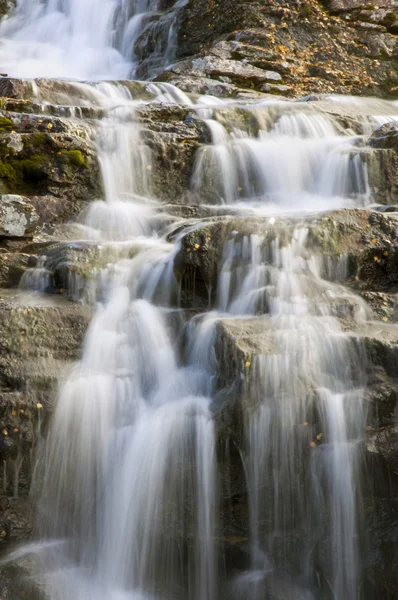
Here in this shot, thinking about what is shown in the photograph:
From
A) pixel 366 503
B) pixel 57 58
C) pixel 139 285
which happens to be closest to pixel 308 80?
pixel 57 58

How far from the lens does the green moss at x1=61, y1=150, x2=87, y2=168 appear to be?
671 cm

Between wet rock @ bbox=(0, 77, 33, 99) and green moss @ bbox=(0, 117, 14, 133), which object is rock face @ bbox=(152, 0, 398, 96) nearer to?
wet rock @ bbox=(0, 77, 33, 99)


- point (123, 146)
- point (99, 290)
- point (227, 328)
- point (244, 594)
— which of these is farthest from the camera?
point (123, 146)

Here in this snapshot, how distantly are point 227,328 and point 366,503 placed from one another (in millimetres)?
1398

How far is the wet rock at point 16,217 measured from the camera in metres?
5.65

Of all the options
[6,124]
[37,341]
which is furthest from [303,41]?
[37,341]

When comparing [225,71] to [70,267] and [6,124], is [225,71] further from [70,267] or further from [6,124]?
[70,267]

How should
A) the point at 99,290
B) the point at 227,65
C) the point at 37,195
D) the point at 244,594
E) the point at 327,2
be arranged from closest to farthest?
the point at 244,594 → the point at 99,290 → the point at 37,195 → the point at 227,65 → the point at 327,2

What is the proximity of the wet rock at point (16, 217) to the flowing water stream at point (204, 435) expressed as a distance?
0.67m

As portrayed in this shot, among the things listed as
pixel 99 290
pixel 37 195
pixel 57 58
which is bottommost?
pixel 99 290

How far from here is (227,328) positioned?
4348 millimetres

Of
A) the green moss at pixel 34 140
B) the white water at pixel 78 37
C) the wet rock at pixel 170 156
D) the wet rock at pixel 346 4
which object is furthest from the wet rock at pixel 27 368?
the wet rock at pixel 346 4

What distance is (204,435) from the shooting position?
158 inches

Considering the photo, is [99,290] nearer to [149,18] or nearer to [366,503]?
[366,503]
